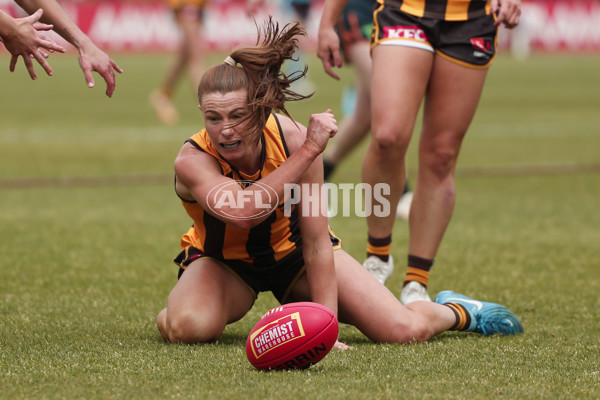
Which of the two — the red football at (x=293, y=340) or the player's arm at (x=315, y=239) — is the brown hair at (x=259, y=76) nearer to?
the player's arm at (x=315, y=239)

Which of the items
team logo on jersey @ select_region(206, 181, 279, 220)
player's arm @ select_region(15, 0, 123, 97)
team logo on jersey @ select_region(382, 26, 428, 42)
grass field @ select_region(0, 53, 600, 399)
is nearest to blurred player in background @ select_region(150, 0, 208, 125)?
grass field @ select_region(0, 53, 600, 399)

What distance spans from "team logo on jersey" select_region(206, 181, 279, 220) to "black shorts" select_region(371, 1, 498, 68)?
1157mm

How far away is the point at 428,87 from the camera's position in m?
4.23

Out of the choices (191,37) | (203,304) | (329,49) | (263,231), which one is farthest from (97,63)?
(191,37)

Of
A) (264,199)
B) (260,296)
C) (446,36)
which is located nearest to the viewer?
(264,199)

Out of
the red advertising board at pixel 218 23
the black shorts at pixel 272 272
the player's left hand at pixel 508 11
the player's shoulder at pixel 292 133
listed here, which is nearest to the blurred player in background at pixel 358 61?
the player's left hand at pixel 508 11

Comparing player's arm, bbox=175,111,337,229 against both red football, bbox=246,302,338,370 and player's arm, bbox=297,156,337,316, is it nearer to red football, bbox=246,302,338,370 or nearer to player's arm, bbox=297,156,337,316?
player's arm, bbox=297,156,337,316

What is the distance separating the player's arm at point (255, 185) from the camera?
330 centimetres

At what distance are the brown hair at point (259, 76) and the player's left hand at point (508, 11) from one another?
0.95 m

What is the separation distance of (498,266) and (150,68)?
1933 centimetres

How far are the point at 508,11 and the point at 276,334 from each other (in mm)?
1788

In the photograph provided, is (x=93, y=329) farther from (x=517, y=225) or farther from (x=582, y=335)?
(x=517, y=225)

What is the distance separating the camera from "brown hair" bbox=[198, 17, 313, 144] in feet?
11.1

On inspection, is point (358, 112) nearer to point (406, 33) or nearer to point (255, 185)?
point (406, 33)
